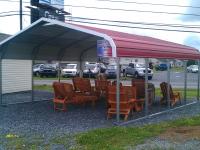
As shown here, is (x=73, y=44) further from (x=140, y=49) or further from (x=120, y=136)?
(x=120, y=136)

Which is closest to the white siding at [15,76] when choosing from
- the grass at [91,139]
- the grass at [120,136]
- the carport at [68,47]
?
the carport at [68,47]

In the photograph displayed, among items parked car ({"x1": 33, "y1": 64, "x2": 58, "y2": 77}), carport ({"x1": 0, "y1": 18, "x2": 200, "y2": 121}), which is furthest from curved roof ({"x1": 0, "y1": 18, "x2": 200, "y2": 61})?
parked car ({"x1": 33, "y1": 64, "x2": 58, "y2": 77})

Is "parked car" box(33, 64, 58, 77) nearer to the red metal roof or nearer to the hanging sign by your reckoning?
the red metal roof

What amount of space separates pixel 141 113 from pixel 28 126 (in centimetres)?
467

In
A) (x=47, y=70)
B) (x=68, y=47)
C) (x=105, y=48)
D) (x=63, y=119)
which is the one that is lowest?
(x=63, y=119)

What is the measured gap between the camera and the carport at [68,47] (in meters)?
12.7

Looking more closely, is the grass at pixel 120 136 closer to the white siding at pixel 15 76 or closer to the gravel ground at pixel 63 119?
the gravel ground at pixel 63 119

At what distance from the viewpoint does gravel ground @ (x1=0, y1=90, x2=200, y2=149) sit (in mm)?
11192

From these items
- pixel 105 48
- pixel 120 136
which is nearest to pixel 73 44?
pixel 105 48

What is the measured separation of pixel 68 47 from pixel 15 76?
4.80 meters

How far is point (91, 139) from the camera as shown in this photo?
9922 mm

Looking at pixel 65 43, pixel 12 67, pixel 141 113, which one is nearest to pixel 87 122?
pixel 141 113

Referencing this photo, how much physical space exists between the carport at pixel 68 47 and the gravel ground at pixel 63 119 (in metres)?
1.27

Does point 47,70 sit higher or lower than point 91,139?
higher
